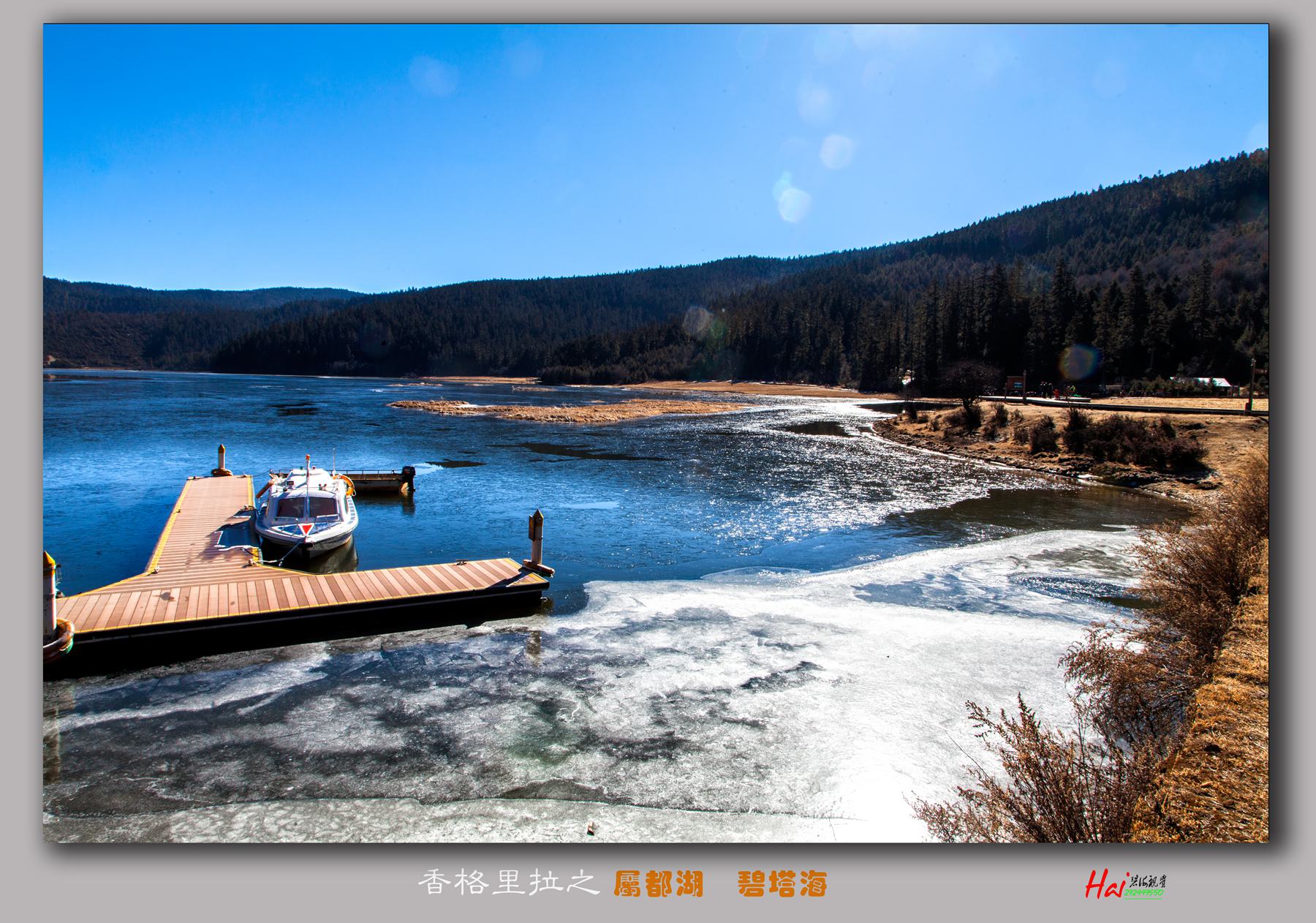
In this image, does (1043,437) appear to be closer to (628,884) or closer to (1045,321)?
(628,884)

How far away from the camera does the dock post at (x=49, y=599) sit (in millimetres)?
9445

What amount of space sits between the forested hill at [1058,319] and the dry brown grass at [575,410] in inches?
1415

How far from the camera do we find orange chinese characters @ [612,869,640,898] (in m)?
4.71

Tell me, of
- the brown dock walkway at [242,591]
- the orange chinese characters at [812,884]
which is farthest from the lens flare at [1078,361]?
the orange chinese characters at [812,884]

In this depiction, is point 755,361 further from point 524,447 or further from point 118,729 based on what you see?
point 118,729

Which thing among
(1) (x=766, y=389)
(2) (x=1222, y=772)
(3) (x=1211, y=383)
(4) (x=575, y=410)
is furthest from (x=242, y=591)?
(1) (x=766, y=389)

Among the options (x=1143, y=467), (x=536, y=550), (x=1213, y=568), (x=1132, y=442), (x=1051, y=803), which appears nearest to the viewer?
(x=1051, y=803)

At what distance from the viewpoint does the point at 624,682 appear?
34.7ft

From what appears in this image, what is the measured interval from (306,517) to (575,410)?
53.7m

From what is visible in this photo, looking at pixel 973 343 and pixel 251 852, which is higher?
pixel 973 343

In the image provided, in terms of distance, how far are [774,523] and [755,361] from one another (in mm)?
141352

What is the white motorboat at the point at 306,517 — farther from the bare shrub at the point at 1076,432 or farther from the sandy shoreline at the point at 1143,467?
the bare shrub at the point at 1076,432

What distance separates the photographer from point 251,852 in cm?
479

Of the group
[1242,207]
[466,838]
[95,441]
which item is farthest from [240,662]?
[1242,207]
